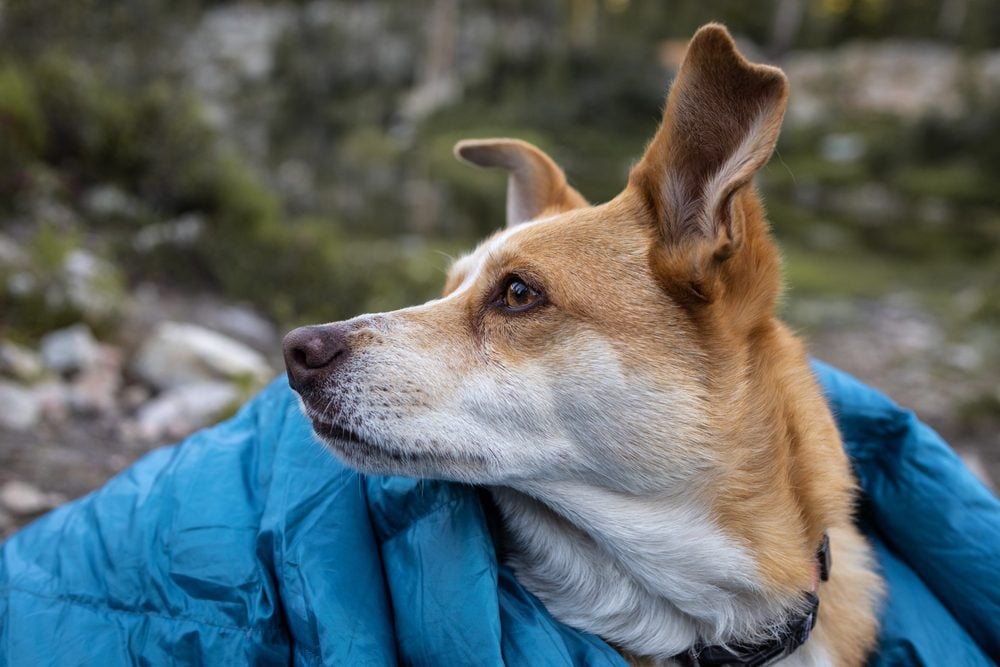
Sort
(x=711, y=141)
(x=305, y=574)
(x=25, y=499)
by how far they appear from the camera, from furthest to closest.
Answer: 1. (x=25, y=499)
2. (x=711, y=141)
3. (x=305, y=574)

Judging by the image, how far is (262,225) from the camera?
780 centimetres

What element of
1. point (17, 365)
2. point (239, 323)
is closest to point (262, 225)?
point (239, 323)

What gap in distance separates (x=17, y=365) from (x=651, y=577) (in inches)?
157

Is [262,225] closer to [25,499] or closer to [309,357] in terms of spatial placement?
[25,499]

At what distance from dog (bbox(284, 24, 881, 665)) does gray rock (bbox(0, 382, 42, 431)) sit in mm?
2854

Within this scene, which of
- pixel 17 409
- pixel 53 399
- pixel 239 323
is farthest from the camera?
pixel 239 323

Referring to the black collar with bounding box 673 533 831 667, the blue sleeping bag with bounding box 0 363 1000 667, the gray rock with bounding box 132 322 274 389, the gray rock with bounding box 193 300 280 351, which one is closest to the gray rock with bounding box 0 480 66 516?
the blue sleeping bag with bounding box 0 363 1000 667

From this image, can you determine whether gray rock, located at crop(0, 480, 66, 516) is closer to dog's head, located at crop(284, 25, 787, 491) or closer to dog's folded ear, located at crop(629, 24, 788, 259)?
dog's head, located at crop(284, 25, 787, 491)

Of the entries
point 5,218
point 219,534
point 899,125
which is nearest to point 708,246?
point 219,534

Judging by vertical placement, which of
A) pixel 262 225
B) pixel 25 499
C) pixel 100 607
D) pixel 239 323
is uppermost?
pixel 100 607

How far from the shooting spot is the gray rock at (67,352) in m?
4.60

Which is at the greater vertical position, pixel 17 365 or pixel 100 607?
pixel 100 607

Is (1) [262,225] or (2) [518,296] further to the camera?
(1) [262,225]

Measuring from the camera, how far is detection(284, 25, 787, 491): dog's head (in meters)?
1.95
